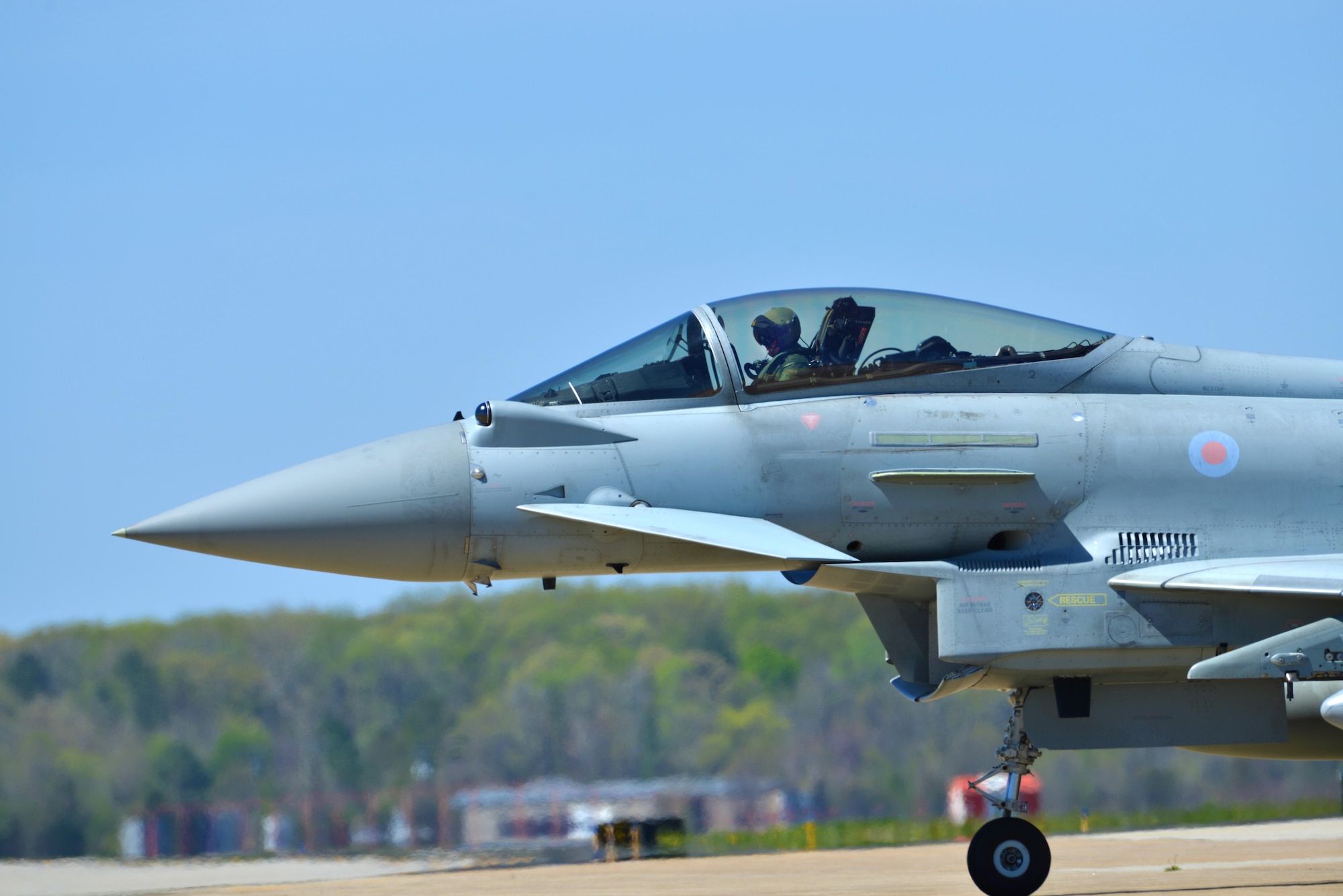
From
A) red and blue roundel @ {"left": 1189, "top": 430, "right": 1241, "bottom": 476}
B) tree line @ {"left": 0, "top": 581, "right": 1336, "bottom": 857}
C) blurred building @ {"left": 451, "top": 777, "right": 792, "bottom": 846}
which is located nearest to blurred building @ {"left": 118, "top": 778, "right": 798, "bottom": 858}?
blurred building @ {"left": 451, "top": 777, "right": 792, "bottom": 846}

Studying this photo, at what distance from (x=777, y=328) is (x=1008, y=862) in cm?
350

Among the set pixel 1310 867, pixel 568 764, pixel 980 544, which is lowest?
pixel 1310 867

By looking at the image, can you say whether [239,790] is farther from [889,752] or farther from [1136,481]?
[1136,481]

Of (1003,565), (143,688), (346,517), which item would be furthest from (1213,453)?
(143,688)

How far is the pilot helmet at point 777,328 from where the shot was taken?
8523 mm

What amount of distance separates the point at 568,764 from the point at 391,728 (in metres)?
2.27

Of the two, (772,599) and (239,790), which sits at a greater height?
(772,599)

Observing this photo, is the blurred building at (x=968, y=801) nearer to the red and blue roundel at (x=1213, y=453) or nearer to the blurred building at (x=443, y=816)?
the blurred building at (x=443, y=816)

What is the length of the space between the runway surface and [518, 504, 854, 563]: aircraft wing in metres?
3.09

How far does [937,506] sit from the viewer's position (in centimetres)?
837

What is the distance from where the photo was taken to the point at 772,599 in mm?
20875

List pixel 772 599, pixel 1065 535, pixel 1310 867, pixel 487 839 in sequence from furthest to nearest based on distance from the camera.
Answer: pixel 772 599 < pixel 487 839 < pixel 1310 867 < pixel 1065 535

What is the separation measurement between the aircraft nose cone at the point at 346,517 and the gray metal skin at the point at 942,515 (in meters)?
0.01

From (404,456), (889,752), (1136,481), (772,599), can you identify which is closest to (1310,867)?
(1136,481)
